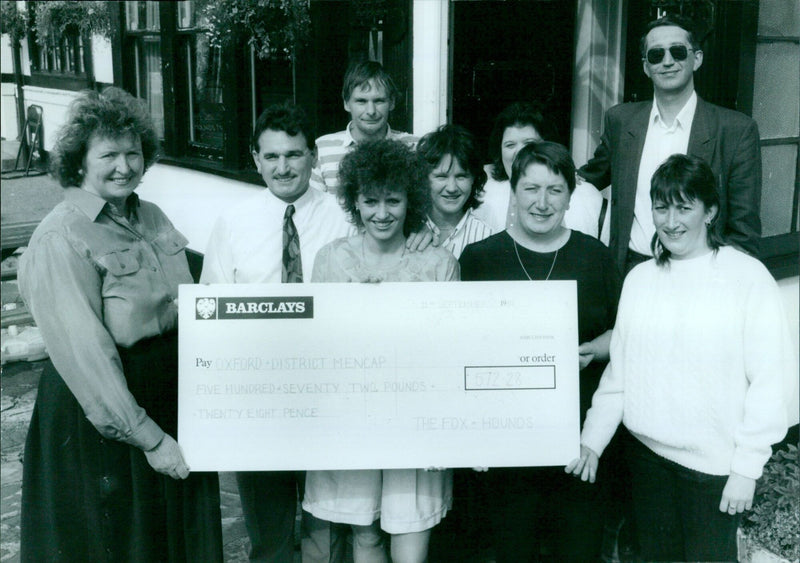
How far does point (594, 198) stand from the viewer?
3.33 m

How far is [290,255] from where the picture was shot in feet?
9.60

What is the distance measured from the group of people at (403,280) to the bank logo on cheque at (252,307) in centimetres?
14

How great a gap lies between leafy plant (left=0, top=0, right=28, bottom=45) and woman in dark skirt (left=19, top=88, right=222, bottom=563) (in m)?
3.54

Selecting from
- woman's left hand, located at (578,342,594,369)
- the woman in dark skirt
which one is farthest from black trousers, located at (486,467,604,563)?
the woman in dark skirt

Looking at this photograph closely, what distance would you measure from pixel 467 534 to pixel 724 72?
7.72 feet

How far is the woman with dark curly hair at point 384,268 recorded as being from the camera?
8.68 ft

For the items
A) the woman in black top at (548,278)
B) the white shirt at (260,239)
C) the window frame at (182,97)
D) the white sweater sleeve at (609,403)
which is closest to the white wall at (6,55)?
the window frame at (182,97)

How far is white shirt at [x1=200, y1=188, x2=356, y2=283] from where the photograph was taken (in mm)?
2910

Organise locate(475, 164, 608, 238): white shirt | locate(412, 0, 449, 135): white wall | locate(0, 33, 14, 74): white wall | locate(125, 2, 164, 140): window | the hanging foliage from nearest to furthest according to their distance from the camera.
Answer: locate(475, 164, 608, 238): white shirt, locate(412, 0, 449, 135): white wall, the hanging foliage, locate(0, 33, 14, 74): white wall, locate(125, 2, 164, 140): window

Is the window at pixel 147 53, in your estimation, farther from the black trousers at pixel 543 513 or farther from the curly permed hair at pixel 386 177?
the black trousers at pixel 543 513

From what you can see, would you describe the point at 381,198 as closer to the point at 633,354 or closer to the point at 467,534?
the point at 633,354

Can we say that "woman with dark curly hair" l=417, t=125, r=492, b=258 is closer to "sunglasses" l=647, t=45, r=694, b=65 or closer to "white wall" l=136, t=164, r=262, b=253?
"sunglasses" l=647, t=45, r=694, b=65

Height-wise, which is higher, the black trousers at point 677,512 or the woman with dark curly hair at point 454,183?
the woman with dark curly hair at point 454,183

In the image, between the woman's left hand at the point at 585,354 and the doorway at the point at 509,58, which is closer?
the woman's left hand at the point at 585,354
